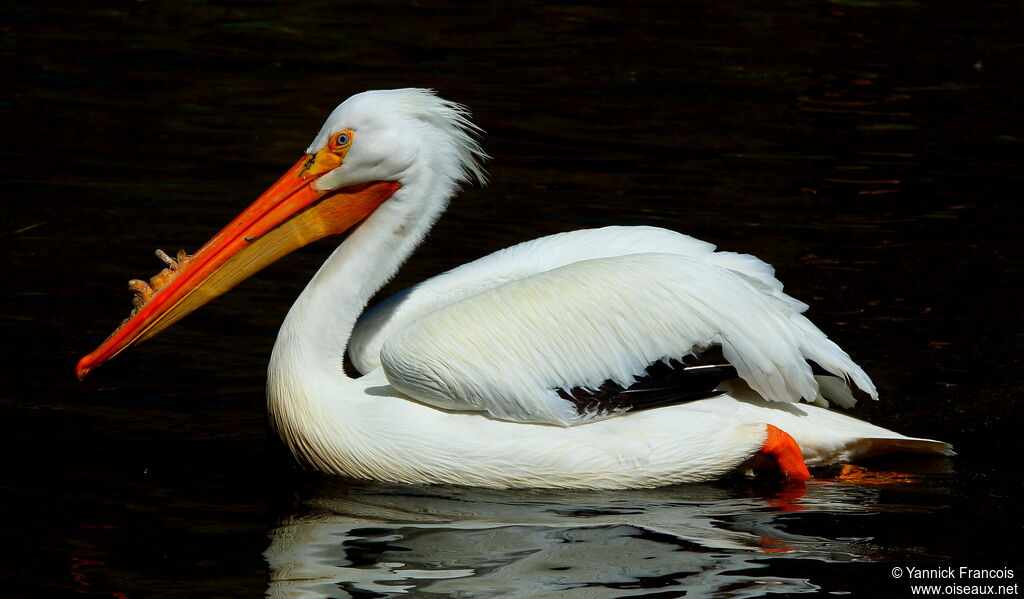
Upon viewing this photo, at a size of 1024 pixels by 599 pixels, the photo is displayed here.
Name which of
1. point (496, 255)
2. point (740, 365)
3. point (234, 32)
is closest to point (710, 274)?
point (740, 365)

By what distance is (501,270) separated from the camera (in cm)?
502

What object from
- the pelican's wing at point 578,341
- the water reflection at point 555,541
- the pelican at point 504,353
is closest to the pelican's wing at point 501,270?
the pelican at point 504,353

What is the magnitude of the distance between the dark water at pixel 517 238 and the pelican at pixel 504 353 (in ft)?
0.48

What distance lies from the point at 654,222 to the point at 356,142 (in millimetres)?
3036

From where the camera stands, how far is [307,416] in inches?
179

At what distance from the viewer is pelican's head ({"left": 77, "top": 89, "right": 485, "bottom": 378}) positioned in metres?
4.72

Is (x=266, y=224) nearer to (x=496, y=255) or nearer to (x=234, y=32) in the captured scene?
(x=496, y=255)

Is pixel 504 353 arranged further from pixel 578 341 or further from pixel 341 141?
pixel 341 141

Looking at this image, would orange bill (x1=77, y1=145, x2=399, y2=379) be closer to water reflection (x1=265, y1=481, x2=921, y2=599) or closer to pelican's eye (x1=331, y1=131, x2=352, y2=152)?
pelican's eye (x1=331, y1=131, x2=352, y2=152)

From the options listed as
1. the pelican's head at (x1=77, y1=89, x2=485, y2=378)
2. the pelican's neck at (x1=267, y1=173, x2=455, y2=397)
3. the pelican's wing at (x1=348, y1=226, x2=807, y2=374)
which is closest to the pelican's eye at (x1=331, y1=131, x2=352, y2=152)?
the pelican's head at (x1=77, y1=89, x2=485, y2=378)

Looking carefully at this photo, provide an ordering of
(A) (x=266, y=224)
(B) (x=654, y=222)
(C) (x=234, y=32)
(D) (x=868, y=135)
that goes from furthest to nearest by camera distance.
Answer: (C) (x=234, y=32), (D) (x=868, y=135), (B) (x=654, y=222), (A) (x=266, y=224)

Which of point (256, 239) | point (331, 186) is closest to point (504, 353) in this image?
point (331, 186)

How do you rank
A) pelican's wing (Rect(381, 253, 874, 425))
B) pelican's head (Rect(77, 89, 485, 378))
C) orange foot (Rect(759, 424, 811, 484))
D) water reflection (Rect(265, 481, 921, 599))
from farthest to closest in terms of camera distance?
pelican's head (Rect(77, 89, 485, 378)) < orange foot (Rect(759, 424, 811, 484)) < pelican's wing (Rect(381, 253, 874, 425)) < water reflection (Rect(265, 481, 921, 599))

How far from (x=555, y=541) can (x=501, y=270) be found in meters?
1.29
